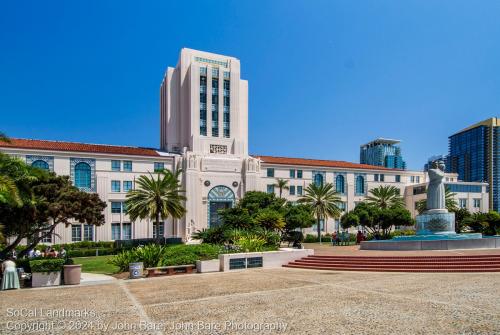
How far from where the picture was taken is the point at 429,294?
1254cm

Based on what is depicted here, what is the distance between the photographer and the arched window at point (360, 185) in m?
65.4

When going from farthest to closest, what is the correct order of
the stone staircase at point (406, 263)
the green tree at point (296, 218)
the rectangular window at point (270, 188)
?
1. the rectangular window at point (270, 188)
2. the green tree at point (296, 218)
3. the stone staircase at point (406, 263)

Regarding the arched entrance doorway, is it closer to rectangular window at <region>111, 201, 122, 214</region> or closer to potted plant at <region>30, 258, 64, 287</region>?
rectangular window at <region>111, 201, 122, 214</region>

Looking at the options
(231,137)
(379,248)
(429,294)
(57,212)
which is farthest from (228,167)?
(429,294)

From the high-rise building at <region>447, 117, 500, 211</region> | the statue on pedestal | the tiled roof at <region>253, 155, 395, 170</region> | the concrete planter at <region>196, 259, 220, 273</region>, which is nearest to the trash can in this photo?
the concrete planter at <region>196, 259, 220, 273</region>

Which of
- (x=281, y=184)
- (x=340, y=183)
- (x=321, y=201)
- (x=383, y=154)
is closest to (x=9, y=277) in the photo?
(x=281, y=184)

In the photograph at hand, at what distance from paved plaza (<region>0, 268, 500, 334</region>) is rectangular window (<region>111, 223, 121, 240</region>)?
3214cm

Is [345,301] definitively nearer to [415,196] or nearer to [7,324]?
[7,324]

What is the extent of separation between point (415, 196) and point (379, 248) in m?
41.7

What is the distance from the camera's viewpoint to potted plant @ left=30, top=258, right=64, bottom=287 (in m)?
18.0

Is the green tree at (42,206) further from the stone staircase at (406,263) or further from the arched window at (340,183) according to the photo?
the arched window at (340,183)

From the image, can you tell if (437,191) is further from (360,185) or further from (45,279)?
(360,185)

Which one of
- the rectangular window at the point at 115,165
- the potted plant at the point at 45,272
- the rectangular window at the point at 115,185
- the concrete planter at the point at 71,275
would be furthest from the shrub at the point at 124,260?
the rectangular window at the point at 115,165

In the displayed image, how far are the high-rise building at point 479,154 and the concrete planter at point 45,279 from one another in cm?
9937
